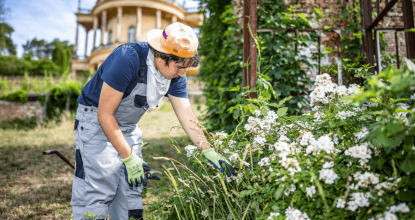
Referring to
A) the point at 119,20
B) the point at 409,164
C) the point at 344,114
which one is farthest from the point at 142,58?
the point at 119,20

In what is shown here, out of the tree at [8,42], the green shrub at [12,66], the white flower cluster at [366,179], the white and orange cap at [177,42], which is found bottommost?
the white flower cluster at [366,179]

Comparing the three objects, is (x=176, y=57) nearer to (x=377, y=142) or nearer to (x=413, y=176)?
(x=377, y=142)

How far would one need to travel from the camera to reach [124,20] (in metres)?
24.8

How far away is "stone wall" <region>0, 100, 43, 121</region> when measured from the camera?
816 cm

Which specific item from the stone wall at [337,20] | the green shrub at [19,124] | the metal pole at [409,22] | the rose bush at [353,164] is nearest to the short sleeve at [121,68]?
the rose bush at [353,164]

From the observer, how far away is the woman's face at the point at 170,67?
1734 mm

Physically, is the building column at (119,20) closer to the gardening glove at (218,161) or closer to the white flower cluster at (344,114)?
the gardening glove at (218,161)

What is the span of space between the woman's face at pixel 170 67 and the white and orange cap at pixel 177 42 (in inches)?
3.1

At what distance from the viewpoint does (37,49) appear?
1778 inches

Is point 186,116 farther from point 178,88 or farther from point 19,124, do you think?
point 19,124

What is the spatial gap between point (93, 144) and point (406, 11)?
258cm

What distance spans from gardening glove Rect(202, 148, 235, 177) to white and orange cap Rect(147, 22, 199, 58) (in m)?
0.64

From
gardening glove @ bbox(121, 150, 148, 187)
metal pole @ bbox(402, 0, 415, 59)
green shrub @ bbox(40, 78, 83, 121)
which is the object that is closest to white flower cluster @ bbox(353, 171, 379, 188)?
gardening glove @ bbox(121, 150, 148, 187)

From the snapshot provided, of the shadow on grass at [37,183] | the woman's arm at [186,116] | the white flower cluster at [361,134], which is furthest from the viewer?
the shadow on grass at [37,183]
